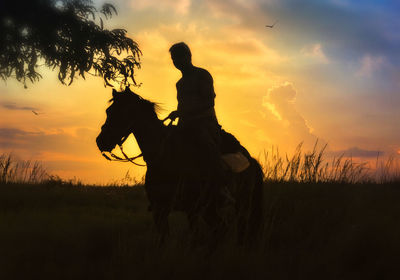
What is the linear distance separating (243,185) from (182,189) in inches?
52.2

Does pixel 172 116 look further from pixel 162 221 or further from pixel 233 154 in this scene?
pixel 162 221

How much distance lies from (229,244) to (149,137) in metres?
1.84

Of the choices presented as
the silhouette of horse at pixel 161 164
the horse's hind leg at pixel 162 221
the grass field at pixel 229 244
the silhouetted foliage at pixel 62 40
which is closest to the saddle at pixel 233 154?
the silhouette of horse at pixel 161 164

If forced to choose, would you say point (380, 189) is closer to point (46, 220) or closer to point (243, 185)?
point (243, 185)

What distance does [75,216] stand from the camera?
8922mm

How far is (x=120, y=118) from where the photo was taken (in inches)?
239

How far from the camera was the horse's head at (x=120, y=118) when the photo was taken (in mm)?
6047

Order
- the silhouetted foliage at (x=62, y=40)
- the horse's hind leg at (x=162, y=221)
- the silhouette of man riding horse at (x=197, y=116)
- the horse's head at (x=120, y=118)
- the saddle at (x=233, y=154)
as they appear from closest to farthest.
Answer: the horse's hind leg at (x=162, y=221), the silhouette of man riding horse at (x=197, y=116), the horse's head at (x=120, y=118), the saddle at (x=233, y=154), the silhouetted foliage at (x=62, y=40)

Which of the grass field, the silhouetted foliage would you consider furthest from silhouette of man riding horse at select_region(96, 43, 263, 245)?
the silhouetted foliage

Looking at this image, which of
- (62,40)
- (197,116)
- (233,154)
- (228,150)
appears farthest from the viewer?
(62,40)

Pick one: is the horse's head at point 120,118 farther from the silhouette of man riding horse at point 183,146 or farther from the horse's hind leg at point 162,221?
the horse's hind leg at point 162,221

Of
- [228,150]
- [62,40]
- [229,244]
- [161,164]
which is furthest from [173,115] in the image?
[62,40]

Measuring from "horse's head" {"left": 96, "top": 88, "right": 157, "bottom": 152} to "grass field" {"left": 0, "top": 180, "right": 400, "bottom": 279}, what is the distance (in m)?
1.38

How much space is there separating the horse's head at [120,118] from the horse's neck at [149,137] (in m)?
0.08
